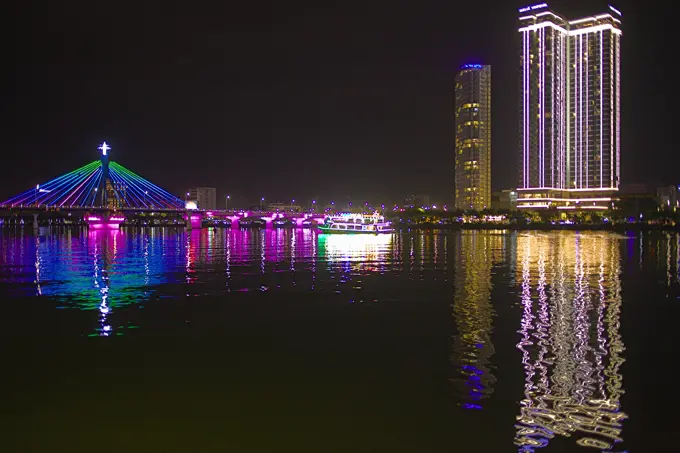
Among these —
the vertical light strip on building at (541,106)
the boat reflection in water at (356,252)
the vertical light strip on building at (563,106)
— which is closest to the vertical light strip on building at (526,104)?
the vertical light strip on building at (541,106)

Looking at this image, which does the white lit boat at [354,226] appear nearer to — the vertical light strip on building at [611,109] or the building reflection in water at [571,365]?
the building reflection in water at [571,365]

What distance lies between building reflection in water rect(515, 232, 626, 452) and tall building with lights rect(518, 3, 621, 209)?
15260 cm

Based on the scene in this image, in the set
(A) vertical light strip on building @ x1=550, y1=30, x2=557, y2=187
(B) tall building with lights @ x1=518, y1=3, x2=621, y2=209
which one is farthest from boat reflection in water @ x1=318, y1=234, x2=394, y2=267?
(B) tall building with lights @ x1=518, y1=3, x2=621, y2=209

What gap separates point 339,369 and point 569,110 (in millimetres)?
171952

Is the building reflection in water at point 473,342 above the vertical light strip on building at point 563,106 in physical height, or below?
below

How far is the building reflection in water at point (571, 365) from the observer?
23.5 feet

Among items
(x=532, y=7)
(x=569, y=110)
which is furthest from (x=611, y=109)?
(x=532, y=7)

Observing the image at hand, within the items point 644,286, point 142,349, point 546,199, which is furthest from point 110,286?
point 546,199

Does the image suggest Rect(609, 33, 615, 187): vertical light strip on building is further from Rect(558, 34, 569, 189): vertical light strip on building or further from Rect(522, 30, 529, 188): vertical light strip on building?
Rect(522, 30, 529, 188): vertical light strip on building

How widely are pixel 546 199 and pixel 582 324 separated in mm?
157701

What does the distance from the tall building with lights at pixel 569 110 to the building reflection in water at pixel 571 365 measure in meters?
153

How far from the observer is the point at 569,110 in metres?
165

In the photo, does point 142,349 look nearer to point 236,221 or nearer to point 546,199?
point 236,221

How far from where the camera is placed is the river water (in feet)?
23.3
